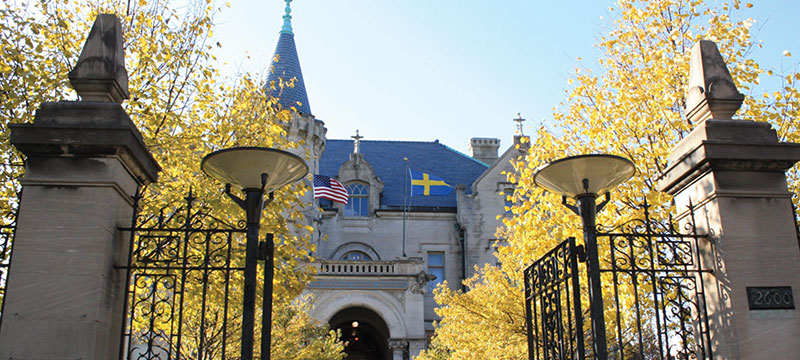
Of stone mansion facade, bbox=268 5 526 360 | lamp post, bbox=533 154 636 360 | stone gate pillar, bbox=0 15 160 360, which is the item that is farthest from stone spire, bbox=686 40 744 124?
stone mansion facade, bbox=268 5 526 360

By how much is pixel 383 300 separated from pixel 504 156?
34.6ft

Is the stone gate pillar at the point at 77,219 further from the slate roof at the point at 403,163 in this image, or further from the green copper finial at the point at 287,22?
the slate roof at the point at 403,163

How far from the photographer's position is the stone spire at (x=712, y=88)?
651cm

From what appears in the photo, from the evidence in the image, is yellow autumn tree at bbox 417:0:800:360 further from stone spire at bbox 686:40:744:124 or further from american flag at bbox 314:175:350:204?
american flag at bbox 314:175:350:204

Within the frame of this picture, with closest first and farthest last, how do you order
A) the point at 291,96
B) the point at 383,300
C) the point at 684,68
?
the point at 684,68 < the point at 383,300 < the point at 291,96

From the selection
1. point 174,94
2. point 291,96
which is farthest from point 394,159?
point 174,94

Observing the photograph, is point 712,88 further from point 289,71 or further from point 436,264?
point 436,264

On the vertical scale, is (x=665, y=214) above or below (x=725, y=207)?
above

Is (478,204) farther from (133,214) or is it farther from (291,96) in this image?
(133,214)

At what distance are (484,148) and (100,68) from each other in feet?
111

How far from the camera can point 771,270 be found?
20.2ft

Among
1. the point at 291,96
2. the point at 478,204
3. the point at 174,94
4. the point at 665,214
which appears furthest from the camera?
the point at 478,204

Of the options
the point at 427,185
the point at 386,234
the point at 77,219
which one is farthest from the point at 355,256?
the point at 77,219

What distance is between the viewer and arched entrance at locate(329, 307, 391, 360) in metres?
28.8
